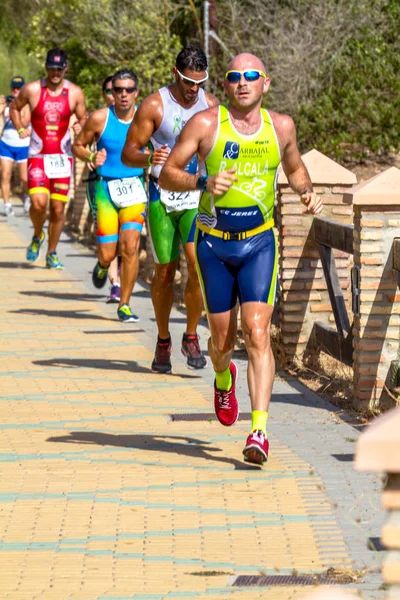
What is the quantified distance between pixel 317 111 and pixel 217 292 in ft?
56.8

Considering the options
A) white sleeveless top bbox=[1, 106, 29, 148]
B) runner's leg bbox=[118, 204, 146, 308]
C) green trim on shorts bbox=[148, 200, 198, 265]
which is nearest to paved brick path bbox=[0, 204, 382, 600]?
green trim on shorts bbox=[148, 200, 198, 265]

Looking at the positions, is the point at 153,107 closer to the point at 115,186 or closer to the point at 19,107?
the point at 115,186

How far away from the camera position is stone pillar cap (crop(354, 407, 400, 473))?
2.86 meters

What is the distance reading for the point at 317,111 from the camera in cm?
2452

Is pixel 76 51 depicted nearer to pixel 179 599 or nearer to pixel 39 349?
pixel 39 349

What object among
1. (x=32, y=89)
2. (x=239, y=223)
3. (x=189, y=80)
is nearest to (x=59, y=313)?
(x=32, y=89)

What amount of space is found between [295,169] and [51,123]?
8.04 m

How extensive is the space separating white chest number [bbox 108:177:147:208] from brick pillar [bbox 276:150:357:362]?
235 centimetres

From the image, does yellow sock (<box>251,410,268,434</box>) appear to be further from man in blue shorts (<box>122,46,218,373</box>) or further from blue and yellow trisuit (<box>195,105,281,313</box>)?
man in blue shorts (<box>122,46,218,373</box>)

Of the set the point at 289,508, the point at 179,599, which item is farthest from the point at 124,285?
the point at 179,599

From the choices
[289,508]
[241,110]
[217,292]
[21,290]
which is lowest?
[21,290]

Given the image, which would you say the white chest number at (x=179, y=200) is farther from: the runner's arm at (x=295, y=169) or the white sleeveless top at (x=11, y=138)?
the white sleeveless top at (x=11, y=138)

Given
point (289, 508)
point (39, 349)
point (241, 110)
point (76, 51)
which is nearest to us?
point (289, 508)

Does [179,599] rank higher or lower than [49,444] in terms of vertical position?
higher
